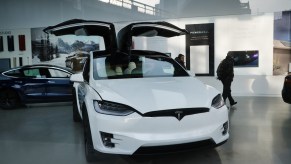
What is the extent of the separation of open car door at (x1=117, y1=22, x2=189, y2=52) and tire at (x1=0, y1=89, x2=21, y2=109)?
4374mm

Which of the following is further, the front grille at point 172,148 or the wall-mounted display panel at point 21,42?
the wall-mounted display panel at point 21,42

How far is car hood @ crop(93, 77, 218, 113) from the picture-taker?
2807 mm

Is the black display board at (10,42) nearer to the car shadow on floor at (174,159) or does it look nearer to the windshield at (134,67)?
the windshield at (134,67)

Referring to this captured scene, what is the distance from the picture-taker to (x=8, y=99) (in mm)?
8156

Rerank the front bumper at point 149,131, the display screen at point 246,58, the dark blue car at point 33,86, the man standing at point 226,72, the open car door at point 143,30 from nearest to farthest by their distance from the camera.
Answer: the front bumper at point 149,131
the open car door at point 143,30
the man standing at point 226,72
the dark blue car at point 33,86
the display screen at point 246,58

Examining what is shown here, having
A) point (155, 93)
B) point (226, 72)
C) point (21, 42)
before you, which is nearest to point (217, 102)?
point (155, 93)

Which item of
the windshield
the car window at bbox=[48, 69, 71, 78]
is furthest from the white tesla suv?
the car window at bbox=[48, 69, 71, 78]

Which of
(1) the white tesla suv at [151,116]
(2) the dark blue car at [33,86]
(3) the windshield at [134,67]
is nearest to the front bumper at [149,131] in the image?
(1) the white tesla suv at [151,116]

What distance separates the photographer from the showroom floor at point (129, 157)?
3.51 m

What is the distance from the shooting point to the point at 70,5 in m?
10.8

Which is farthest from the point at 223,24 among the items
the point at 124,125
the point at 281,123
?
the point at 124,125

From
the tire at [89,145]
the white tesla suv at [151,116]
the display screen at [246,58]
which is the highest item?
the display screen at [246,58]

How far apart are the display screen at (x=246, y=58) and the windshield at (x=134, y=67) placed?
6468mm

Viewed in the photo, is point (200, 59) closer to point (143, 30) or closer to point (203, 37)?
point (203, 37)
